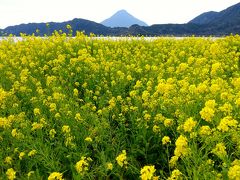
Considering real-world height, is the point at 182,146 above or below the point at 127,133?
above

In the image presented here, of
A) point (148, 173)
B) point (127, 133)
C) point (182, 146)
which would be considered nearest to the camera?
point (148, 173)

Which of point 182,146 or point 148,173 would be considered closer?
point 148,173

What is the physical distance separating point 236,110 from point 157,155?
1.05 m

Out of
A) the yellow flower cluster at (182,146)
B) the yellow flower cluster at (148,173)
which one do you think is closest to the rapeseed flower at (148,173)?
the yellow flower cluster at (148,173)

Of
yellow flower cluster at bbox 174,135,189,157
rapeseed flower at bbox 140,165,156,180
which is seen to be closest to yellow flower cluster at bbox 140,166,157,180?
rapeseed flower at bbox 140,165,156,180

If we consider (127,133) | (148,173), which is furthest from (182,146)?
(127,133)

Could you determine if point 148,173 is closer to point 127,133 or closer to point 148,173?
point 148,173

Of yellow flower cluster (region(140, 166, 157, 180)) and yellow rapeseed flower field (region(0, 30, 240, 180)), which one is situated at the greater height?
yellow flower cluster (region(140, 166, 157, 180))

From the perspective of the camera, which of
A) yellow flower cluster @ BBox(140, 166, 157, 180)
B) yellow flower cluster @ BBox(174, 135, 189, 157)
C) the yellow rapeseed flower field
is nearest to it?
yellow flower cluster @ BBox(140, 166, 157, 180)

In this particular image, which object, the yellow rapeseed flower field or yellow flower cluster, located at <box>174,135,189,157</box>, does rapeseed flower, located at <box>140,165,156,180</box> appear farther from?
yellow flower cluster, located at <box>174,135,189,157</box>

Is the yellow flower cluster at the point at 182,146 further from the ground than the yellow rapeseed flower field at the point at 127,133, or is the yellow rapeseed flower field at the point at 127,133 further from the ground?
the yellow flower cluster at the point at 182,146

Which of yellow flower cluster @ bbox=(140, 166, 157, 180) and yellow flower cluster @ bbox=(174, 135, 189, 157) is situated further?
yellow flower cluster @ bbox=(174, 135, 189, 157)

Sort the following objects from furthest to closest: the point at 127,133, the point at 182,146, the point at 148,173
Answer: the point at 127,133 < the point at 182,146 < the point at 148,173

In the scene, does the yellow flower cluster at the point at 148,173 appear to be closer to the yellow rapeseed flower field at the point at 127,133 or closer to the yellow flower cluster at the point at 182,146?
the yellow rapeseed flower field at the point at 127,133
